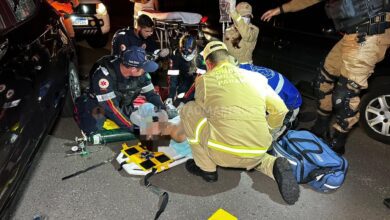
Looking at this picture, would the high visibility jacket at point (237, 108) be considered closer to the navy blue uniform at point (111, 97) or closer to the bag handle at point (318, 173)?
the bag handle at point (318, 173)

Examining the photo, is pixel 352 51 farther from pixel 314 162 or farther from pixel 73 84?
pixel 73 84

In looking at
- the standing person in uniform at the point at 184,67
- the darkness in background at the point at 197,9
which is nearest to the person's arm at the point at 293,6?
the darkness in background at the point at 197,9

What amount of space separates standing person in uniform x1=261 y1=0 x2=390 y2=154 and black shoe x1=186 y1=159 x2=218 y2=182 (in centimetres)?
133

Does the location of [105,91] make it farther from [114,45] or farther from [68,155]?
[114,45]

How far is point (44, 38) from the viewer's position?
288 cm

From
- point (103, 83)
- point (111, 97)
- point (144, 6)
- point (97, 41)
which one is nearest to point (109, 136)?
point (111, 97)

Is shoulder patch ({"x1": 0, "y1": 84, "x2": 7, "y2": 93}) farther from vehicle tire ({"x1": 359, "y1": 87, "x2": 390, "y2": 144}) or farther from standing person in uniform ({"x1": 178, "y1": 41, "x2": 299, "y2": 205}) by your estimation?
vehicle tire ({"x1": 359, "y1": 87, "x2": 390, "y2": 144})

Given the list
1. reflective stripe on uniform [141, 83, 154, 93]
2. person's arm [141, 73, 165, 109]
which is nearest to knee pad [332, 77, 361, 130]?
person's arm [141, 73, 165, 109]

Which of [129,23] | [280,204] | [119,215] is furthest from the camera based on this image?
[129,23]

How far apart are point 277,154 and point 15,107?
2115 mm

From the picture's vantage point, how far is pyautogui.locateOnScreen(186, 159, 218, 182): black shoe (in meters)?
3.03

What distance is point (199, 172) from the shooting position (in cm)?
310

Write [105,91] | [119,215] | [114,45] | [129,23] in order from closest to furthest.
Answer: [119,215] → [105,91] → [114,45] → [129,23]

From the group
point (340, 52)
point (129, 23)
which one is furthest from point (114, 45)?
point (129, 23)
